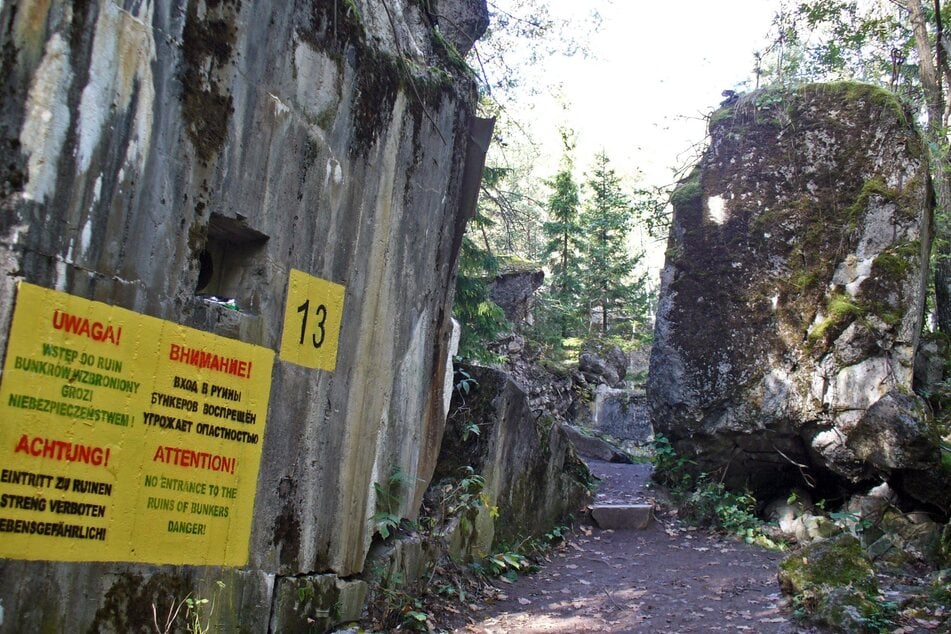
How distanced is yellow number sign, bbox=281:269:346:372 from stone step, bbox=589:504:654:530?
6792mm

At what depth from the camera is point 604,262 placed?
23.6 metres

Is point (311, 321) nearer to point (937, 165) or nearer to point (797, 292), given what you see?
point (797, 292)

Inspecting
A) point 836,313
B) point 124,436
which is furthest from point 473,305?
point 124,436

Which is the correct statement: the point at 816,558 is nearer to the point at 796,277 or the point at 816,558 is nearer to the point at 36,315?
the point at 796,277

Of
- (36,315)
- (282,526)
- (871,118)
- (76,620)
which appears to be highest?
(871,118)

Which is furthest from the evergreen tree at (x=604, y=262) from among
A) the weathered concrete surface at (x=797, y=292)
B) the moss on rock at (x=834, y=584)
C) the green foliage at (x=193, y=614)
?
the green foliage at (x=193, y=614)

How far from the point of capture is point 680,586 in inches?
333

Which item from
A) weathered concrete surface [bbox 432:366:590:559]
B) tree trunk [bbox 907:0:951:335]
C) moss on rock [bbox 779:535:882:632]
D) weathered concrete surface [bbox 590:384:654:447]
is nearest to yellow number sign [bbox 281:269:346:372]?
weathered concrete surface [bbox 432:366:590:559]

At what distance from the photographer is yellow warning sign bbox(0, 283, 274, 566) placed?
12.6 feet

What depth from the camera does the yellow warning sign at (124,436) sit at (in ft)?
12.6

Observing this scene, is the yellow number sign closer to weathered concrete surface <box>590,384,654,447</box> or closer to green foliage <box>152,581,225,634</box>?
green foliage <box>152,581,225,634</box>

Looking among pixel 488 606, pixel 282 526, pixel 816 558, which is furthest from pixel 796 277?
pixel 282 526

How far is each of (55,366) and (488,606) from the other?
4978mm

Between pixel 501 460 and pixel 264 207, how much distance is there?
5.09 metres
